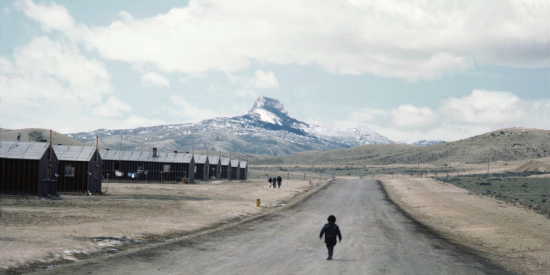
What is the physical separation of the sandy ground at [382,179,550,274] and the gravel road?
1470mm

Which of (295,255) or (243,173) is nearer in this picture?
(295,255)

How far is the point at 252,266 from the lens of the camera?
1382cm

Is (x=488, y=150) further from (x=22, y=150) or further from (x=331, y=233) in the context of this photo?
(x=331, y=233)

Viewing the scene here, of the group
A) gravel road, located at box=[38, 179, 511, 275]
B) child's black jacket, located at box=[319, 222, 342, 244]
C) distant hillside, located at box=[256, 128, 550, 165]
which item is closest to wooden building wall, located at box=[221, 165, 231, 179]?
gravel road, located at box=[38, 179, 511, 275]

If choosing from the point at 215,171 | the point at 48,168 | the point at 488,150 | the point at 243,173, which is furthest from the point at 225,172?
the point at 488,150

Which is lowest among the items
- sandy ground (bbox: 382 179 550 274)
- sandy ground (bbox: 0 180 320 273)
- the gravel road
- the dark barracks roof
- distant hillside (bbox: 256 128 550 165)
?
sandy ground (bbox: 382 179 550 274)

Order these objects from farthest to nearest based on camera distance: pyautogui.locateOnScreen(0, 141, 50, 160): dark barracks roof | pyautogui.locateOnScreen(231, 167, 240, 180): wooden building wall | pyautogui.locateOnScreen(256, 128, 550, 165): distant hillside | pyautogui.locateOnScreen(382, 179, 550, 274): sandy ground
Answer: pyautogui.locateOnScreen(256, 128, 550, 165): distant hillside, pyautogui.locateOnScreen(231, 167, 240, 180): wooden building wall, pyautogui.locateOnScreen(0, 141, 50, 160): dark barracks roof, pyautogui.locateOnScreen(382, 179, 550, 274): sandy ground

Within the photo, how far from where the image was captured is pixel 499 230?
25.0 metres

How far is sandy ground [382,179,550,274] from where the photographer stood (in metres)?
17.3

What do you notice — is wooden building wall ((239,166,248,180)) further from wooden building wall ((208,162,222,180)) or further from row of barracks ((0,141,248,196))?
row of barracks ((0,141,248,196))

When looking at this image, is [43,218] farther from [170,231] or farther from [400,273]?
[400,273]

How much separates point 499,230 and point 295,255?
47.6ft

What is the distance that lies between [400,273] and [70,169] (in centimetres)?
3970

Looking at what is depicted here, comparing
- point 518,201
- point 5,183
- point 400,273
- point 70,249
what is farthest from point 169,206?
point 518,201
